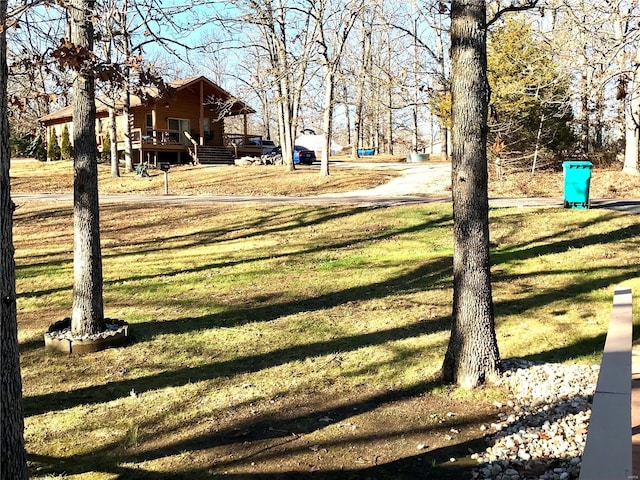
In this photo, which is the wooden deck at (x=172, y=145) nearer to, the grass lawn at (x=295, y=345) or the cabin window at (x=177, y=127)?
the cabin window at (x=177, y=127)

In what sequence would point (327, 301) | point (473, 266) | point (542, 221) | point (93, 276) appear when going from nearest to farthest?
1. point (473, 266)
2. point (93, 276)
3. point (327, 301)
4. point (542, 221)

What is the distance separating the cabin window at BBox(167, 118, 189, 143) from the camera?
35.0 m

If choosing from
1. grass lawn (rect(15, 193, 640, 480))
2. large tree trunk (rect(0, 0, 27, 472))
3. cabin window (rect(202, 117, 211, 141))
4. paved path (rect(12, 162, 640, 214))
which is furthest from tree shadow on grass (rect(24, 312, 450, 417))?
cabin window (rect(202, 117, 211, 141))

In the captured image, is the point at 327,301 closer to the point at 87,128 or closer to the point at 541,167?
the point at 87,128

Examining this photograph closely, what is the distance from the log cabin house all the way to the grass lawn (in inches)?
811

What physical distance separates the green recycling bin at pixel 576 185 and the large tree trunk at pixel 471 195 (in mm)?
9020

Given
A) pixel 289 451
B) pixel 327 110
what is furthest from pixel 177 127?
pixel 289 451

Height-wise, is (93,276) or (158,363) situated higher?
(93,276)

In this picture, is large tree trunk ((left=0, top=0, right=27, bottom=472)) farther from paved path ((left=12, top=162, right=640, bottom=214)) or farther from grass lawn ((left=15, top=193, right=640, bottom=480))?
paved path ((left=12, top=162, right=640, bottom=214))

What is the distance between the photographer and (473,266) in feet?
17.0

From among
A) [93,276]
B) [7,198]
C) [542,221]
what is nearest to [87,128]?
[93,276]

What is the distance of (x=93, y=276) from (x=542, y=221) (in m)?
9.40

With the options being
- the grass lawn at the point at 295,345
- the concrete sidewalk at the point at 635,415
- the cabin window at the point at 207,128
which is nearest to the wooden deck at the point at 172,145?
the cabin window at the point at 207,128

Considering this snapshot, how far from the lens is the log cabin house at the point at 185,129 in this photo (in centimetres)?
3262
